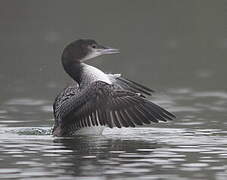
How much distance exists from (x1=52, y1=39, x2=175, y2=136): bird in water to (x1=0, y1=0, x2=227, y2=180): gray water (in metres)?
0.23

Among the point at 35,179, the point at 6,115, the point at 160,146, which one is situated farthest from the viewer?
the point at 6,115

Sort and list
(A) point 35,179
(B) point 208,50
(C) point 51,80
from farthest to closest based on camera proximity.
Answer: (B) point 208,50 → (C) point 51,80 → (A) point 35,179

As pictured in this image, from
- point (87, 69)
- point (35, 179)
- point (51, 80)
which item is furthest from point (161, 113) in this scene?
point (51, 80)

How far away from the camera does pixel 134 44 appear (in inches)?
961

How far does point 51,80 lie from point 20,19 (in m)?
8.99

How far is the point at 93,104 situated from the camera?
12828 millimetres

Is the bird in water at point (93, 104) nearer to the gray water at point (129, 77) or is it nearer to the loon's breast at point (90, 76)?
the loon's breast at point (90, 76)

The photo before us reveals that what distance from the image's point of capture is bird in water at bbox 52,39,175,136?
12.5 m

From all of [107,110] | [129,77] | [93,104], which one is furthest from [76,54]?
[129,77]

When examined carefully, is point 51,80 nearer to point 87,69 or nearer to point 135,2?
point 87,69

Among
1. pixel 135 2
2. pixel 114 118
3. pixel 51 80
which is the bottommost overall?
pixel 114 118

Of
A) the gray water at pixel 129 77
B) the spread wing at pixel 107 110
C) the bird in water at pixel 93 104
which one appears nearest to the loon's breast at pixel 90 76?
the bird in water at pixel 93 104

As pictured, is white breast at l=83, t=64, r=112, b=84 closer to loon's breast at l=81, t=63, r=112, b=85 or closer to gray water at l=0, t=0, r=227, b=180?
loon's breast at l=81, t=63, r=112, b=85

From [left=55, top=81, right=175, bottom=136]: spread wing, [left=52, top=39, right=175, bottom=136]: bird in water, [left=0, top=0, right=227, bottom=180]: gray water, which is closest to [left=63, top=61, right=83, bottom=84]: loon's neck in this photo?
[left=52, top=39, right=175, bottom=136]: bird in water
